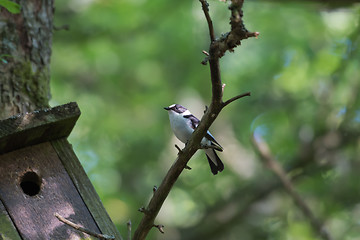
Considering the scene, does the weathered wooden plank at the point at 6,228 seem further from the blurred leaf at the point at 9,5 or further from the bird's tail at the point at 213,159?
the bird's tail at the point at 213,159

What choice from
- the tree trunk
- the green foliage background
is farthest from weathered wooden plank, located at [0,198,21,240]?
the green foliage background

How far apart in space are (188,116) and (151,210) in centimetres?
219

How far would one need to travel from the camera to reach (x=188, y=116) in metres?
4.88

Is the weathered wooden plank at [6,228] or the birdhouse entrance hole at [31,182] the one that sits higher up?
the birdhouse entrance hole at [31,182]

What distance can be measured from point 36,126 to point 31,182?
1.68 feet

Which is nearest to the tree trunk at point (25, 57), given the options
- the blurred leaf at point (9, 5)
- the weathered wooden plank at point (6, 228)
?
the blurred leaf at point (9, 5)

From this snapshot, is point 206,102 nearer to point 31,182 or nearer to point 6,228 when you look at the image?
point 31,182

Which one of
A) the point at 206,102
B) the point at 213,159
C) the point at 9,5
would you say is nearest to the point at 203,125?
the point at 9,5

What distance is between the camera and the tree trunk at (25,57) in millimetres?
3781

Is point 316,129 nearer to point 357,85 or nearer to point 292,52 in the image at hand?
point 357,85

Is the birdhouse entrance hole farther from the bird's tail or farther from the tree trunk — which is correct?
the bird's tail

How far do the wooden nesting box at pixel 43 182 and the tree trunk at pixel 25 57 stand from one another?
1.72ft

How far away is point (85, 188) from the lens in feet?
11.1

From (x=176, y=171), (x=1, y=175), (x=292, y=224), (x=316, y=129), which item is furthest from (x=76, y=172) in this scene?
(x=292, y=224)
